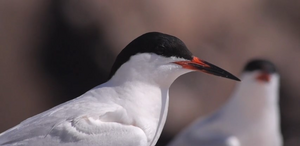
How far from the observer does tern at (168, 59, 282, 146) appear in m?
4.55

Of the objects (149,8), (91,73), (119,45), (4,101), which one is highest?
(149,8)

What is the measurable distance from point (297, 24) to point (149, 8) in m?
2.05

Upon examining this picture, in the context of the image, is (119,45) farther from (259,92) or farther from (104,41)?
(259,92)

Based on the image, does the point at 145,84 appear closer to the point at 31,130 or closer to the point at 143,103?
the point at 143,103

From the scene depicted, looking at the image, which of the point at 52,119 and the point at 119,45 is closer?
the point at 52,119

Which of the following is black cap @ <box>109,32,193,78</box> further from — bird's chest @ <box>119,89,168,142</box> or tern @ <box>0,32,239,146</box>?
A: bird's chest @ <box>119,89,168,142</box>

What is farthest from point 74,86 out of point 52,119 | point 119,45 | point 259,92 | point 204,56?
point 52,119

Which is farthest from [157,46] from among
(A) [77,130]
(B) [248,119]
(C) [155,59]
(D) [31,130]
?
(B) [248,119]

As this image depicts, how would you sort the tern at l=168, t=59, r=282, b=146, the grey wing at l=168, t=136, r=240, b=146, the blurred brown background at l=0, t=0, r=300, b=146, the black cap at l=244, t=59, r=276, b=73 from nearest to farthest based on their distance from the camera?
the grey wing at l=168, t=136, r=240, b=146 → the tern at l=168, t=59, r=282, b=146 → the black cap at l=244, t=59, r=276, b=73 → the blurred brown background at l=0, t=0, r=300, b=146

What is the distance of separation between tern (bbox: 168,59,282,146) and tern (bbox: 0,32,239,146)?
2281 millimetres

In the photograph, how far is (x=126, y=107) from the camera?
7.40 feet

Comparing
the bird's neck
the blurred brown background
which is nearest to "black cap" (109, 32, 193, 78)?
the bird's neck

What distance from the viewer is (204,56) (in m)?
5.72

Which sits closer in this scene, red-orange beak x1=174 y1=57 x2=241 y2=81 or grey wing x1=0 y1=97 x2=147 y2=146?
grey wing x1=0 y1=97 x2=147 y2=146
